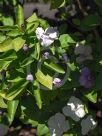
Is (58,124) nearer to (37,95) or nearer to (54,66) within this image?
(37,95)

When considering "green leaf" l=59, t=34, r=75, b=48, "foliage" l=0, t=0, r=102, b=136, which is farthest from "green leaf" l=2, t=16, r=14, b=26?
"green leaf" l=59, t=34, r=75, b=48

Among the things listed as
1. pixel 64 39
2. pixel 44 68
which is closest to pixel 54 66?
pixel 44 68

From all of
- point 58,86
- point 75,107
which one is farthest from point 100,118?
point 58,86

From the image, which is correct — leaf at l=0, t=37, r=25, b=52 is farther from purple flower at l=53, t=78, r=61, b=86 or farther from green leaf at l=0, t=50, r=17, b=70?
purple flower at l=53, t=78, r=61, b=86

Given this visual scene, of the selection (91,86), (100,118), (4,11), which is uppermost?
(4,11)

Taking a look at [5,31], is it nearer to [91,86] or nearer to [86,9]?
[91,86]

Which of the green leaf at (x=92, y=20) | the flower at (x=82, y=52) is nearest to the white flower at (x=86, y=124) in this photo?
the flower at (x=82, y=52)
